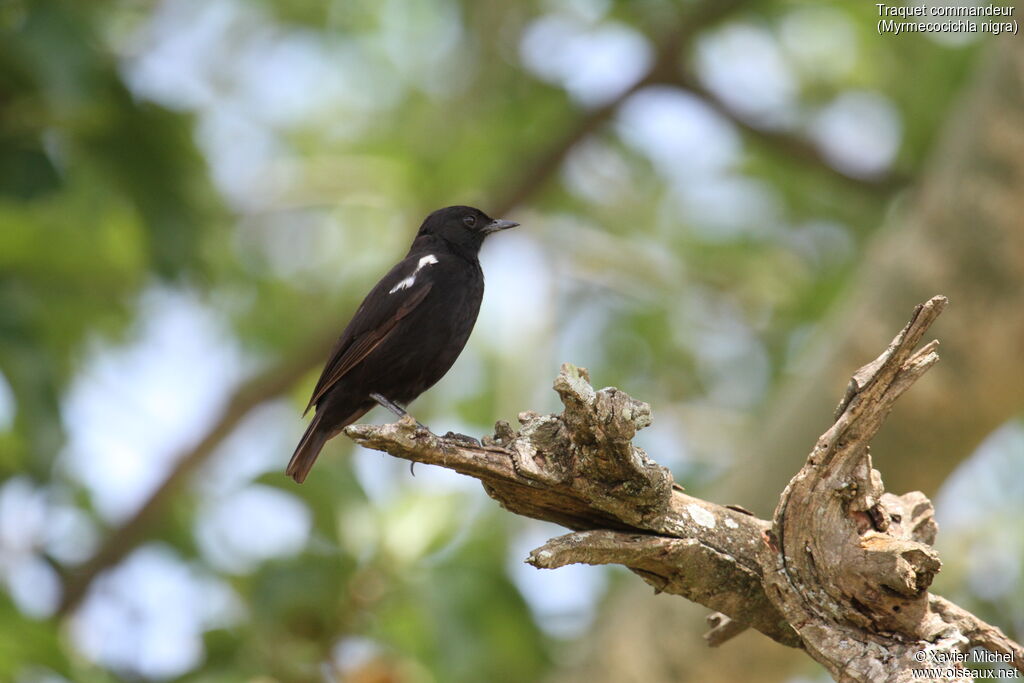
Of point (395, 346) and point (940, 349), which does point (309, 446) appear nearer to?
point (395, 346)

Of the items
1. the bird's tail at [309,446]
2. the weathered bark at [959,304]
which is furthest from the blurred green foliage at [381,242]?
the weathered bark at [959,304]

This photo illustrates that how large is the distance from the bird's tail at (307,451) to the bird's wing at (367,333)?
4.5 inches

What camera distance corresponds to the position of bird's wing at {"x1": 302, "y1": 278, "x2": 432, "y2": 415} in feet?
14.6

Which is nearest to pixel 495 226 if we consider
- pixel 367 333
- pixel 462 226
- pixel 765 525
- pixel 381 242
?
pixel 462 226

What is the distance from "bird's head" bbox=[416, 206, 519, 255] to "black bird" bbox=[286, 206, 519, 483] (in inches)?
17.8

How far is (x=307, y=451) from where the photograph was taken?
4.58 m

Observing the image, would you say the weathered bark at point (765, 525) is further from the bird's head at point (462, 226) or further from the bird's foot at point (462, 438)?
the bird's head at point (462, 226)

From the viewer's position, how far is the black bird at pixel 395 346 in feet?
14.6

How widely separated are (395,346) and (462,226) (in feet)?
3.35

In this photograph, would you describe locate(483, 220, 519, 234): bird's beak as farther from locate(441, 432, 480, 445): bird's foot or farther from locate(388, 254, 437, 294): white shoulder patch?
locate(441, 432, 480, 445): bird's foot

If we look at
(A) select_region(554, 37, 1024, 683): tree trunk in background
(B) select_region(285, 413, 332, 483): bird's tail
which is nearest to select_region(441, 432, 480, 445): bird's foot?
(B) select_region(285, 413, 332, 483): bird's tail

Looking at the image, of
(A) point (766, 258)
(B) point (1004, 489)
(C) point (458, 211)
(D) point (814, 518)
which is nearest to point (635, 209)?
(A) point (766, 258)

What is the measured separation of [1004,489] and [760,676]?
298cm

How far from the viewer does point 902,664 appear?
9.61 ft
